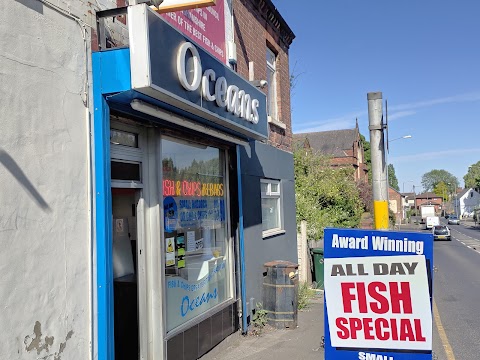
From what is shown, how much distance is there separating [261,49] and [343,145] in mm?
47187

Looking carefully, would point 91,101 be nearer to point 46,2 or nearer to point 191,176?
point 46,2

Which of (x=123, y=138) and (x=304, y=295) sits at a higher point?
(x=123, y=138)

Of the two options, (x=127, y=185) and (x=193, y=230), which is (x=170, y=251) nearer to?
(x=193, y=230)

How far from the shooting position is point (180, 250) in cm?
565

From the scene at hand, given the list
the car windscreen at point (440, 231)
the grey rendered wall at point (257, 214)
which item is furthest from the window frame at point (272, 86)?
the car windscreen at point (440, 231)

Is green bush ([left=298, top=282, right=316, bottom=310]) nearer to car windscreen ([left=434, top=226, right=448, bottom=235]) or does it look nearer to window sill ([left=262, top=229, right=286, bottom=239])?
window sill ([left=262, top=229, right=286, bottom=239])

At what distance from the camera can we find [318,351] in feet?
20.7

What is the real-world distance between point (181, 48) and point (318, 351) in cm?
443

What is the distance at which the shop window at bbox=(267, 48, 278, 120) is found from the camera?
1039 centimetres

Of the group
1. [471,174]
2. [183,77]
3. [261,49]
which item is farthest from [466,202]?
[183,77]

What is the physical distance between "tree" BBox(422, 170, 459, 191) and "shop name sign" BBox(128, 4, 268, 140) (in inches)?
6187

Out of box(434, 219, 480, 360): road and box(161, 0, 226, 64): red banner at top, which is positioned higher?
box(161, 0, 226, 64): red banner at top

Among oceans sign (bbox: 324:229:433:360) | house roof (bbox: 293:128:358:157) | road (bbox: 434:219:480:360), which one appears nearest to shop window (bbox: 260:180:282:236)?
road (bbox: 434:219:480:360)

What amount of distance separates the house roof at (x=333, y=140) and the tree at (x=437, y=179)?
346 feet
